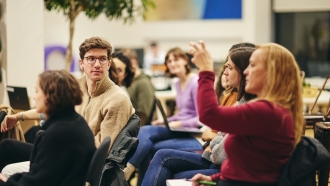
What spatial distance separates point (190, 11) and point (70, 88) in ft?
26.2

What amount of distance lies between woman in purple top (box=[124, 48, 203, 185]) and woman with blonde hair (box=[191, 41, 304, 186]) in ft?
3.44

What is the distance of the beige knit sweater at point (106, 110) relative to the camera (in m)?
1.60

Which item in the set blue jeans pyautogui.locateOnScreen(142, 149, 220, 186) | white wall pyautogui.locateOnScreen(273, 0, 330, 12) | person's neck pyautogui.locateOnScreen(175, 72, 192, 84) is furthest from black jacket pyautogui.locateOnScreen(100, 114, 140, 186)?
white wall pyautogui.locateOnScreen(273, 0, 330, 12)

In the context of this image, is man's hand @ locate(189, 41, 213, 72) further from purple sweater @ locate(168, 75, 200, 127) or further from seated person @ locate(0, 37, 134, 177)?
purple sweater @ locate(168, 75, 200, 127)

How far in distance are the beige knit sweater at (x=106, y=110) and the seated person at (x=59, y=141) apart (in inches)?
13.5

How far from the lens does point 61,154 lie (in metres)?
1.15

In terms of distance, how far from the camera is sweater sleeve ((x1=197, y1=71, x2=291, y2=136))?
104 centimetres

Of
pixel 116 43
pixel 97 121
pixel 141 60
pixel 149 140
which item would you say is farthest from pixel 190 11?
pixel 97 121

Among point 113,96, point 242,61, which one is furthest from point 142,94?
point 242,61

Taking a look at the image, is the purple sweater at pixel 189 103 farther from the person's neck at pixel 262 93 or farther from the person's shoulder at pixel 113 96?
the person's neck at pixel 262 93

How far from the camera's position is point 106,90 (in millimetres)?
1720

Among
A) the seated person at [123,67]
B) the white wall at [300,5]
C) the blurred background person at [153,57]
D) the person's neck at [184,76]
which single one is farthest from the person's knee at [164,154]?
the white wall at [300,5]

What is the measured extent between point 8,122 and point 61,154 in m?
0.89

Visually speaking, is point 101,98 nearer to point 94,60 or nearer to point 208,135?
point 94,60
